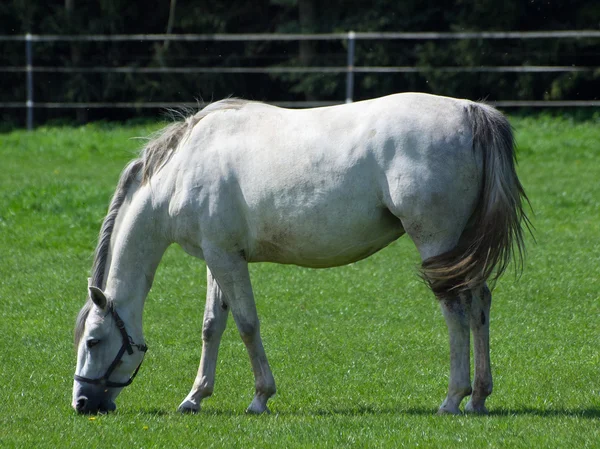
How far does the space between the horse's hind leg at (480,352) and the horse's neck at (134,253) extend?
198cm

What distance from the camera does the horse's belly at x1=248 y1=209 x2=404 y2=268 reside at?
228 inches

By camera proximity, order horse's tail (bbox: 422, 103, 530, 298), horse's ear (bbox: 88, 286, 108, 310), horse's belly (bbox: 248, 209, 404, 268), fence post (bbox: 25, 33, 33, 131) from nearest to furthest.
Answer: horse's tail (bbox: 422, 103, 530, 298)
horse's belly (bbox: 248, 209, 404, 268)
horse's ear (bbox: 88, 286, 108, 310)
fence post (bbox: 25, 33, 33, 131)

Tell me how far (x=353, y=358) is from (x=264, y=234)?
188cm

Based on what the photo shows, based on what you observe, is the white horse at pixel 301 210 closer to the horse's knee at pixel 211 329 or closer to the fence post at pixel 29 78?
the horse's knee at pixel 211 329

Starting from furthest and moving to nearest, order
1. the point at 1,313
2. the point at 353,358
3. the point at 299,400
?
1. the point at 1,313
2. the point at 353,358
3. the point at 299,400

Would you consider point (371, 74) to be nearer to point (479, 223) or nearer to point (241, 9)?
point (241, 9)

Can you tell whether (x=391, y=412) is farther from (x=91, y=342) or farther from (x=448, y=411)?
(x=91, y=342)

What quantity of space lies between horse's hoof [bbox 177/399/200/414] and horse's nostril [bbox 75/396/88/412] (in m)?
0.57


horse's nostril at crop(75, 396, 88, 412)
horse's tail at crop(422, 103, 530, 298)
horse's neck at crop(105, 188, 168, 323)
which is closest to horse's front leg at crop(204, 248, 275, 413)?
horse's neck at crop(105, 188, 168, 323)

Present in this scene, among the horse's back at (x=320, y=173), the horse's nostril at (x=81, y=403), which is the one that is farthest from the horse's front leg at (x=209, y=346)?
the horse's nostril at (x=81, y=403)

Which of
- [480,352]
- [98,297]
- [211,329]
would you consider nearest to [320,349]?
[211,329]

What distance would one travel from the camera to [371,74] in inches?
923

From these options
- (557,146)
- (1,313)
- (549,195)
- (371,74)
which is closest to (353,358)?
(1,313)

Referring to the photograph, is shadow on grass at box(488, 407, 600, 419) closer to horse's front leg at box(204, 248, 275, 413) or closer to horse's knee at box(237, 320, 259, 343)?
horse's front leg at box(204, 248, 275, 413)
